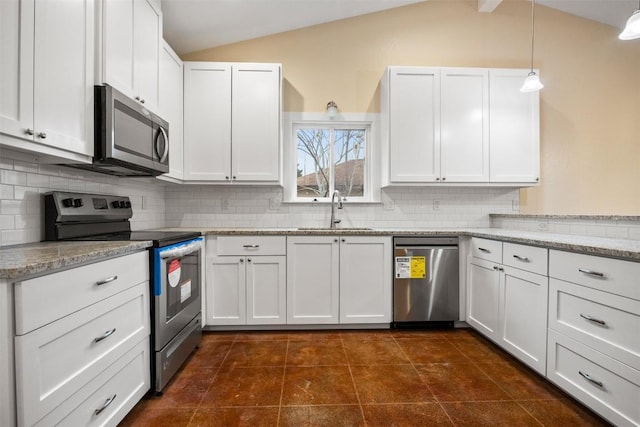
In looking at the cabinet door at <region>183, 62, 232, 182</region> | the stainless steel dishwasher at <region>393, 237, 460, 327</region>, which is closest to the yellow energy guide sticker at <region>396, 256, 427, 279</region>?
the stainless steel dishwasher at <region>393, 237, 460, 327</region>

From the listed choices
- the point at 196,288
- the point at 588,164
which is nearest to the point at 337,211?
the point at 196,288

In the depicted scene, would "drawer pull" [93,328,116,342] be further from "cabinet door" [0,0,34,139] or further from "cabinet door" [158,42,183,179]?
"cabinet door" [158,42,183,179]

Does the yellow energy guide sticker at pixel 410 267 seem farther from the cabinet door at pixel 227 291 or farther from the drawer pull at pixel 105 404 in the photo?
the drawer pull at pixel 105 404

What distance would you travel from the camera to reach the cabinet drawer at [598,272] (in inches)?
51.2

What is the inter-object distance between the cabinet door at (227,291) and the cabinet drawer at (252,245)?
2.6 inches

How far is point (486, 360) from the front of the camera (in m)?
2.09

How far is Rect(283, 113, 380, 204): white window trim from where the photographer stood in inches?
123

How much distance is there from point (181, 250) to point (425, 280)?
1.97 metres

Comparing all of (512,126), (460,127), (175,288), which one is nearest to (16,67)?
(175,288)

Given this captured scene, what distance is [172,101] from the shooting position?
2.53 meters

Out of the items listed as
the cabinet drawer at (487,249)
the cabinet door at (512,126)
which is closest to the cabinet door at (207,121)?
the cabinet drawer at (487,249)

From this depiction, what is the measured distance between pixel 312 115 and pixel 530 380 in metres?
2.81

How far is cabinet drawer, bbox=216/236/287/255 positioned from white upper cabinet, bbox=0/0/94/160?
3.91 feet

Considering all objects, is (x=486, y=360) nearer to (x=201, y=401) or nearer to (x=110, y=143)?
(x=201, y=401)
